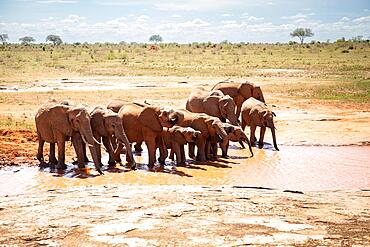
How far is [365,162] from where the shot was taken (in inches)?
512

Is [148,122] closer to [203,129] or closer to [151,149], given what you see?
[151,149]

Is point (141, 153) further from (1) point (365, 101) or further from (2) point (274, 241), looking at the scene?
(1) point (365, 101)

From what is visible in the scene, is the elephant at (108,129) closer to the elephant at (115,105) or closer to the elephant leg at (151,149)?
the elephant leg at (151,149)

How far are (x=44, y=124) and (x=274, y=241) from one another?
8.26 meters

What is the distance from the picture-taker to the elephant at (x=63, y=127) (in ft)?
38.3

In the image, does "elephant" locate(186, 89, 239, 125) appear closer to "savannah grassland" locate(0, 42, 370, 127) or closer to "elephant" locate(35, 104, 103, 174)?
"elephant" locate(35, 104, 103, 174)

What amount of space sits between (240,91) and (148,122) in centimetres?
621

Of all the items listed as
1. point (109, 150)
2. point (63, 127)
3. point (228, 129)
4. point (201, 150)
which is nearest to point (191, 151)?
point (201, 150)

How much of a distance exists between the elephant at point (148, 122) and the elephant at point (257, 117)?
11.0 ft

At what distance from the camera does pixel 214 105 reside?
1570 centimetres

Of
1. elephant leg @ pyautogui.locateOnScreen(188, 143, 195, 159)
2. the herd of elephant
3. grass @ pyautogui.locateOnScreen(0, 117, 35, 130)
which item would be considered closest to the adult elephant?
the herd of elephant

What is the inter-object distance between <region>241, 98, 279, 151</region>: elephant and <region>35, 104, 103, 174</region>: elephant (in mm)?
5345

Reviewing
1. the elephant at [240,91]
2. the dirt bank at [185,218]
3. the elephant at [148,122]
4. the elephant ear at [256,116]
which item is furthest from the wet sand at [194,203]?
the elephant at [240,91]

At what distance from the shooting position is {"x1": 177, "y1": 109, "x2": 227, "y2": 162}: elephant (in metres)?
13.0
